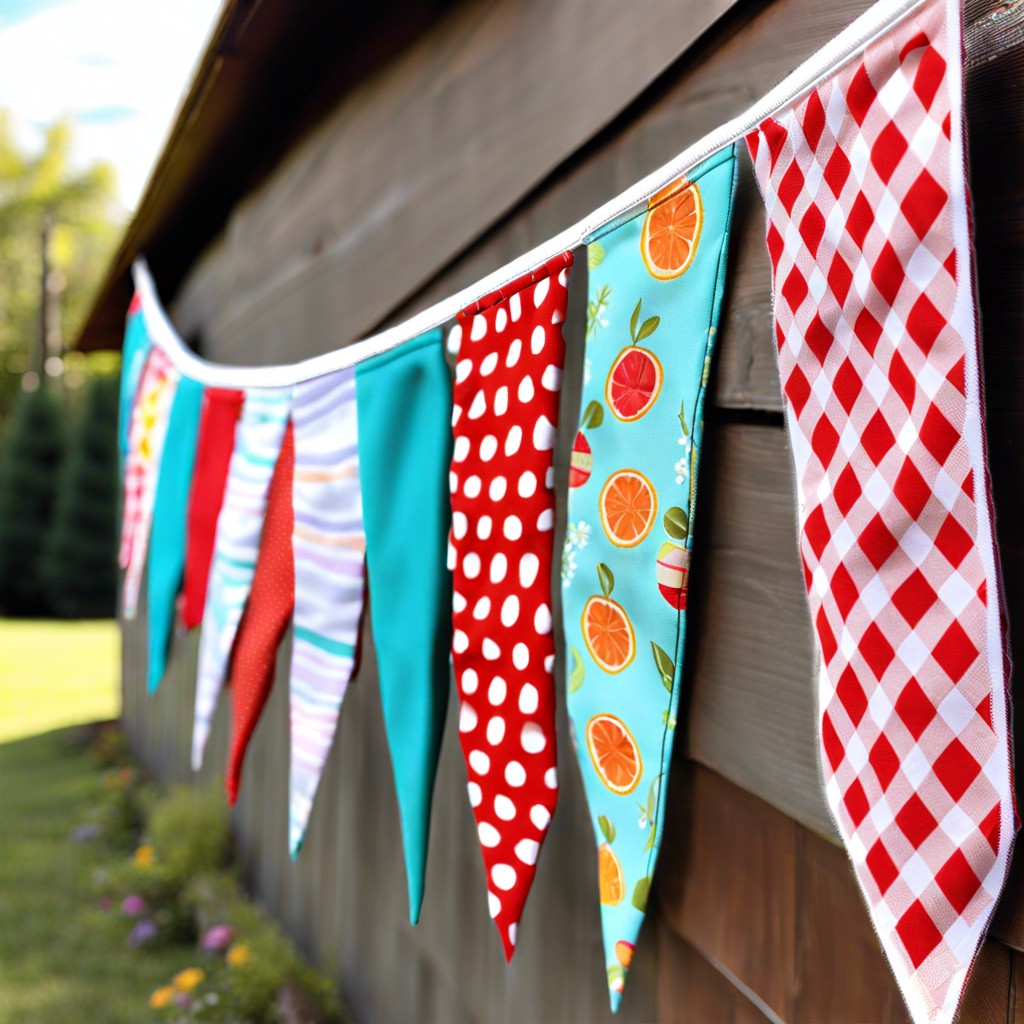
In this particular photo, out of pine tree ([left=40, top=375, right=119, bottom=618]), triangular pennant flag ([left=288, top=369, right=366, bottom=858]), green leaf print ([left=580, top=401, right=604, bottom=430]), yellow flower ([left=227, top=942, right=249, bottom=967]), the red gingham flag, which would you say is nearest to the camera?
the red gingham flag

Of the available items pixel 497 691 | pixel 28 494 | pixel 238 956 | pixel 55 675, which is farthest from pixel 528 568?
pixel 28 494

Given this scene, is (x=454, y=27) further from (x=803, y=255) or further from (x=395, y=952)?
(x=395, y=952)

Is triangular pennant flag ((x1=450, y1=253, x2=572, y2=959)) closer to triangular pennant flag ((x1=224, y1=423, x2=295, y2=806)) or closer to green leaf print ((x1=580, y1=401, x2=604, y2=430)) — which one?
green leaf print ((x1=580, y1=401, x2=604, y2=430))

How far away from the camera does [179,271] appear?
3.67 meters

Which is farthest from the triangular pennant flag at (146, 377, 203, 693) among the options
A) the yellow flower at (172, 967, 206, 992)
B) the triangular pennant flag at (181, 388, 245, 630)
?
the yellow flower at (172, 967, 206, 992)

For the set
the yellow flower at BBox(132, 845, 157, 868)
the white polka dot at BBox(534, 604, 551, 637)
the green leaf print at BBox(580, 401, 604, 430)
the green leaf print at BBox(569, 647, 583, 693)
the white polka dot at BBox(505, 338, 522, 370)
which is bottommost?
the yellow flower at BBox(132, 845, 157, 868)

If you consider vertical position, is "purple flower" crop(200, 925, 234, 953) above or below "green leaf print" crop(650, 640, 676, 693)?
below

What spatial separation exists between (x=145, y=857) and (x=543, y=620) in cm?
272

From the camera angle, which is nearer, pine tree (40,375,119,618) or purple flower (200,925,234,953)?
purple flower (200,925,234,953)

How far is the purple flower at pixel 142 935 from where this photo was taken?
2.67 meters

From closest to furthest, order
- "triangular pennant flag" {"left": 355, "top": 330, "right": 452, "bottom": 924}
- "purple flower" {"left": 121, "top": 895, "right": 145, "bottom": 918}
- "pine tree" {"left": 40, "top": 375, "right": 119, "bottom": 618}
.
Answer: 1. "triangular pennant flag" {"left": 355, "top": 330, "right": 452, "bottom": 924}
2. "purple flower" {"left": 121, "top": 895, "right": 145, "bottom": 918}
3. "pine tree" {"left": 40, "top": 375, "right": 119, "bottom": 618}

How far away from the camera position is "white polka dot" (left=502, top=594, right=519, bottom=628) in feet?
2.98

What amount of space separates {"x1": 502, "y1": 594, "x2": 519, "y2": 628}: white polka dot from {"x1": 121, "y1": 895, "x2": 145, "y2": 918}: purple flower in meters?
2.43

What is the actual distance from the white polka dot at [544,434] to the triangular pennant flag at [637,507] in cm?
3
